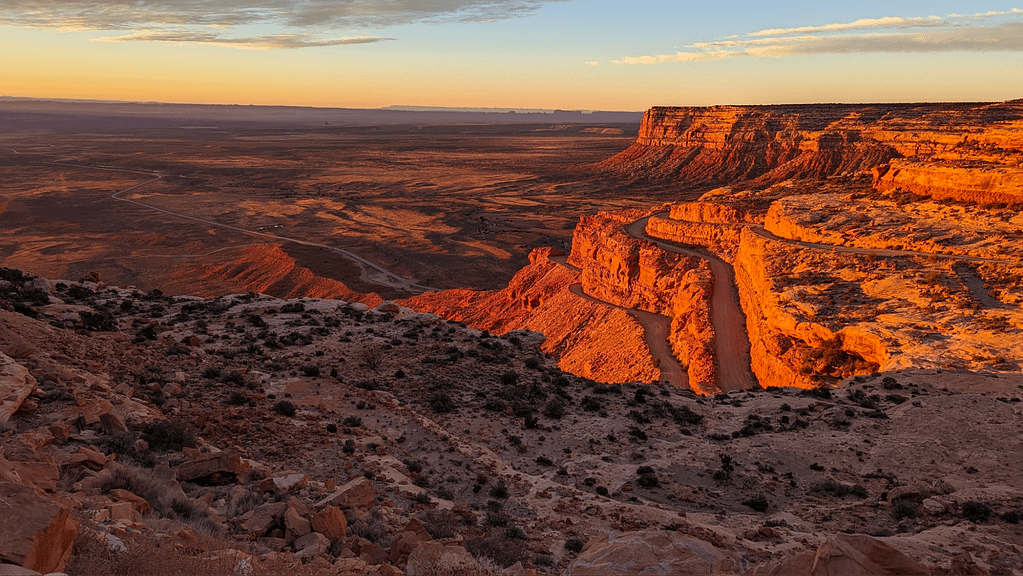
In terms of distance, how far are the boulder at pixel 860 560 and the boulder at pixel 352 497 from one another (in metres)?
6.14

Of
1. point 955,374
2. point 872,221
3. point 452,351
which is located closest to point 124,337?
point 452,351

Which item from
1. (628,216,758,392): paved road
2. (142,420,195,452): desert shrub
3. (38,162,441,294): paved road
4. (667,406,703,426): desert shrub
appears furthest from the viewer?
(38,162,441,294): paved road

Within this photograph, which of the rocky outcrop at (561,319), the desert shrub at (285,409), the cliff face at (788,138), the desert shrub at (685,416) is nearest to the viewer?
the desert shrub at (285,409)

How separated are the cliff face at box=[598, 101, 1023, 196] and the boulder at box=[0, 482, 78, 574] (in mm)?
77395

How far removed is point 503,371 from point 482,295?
33471mm

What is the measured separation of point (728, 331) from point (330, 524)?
2996 centimetres

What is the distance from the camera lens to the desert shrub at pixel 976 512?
11.5 meters

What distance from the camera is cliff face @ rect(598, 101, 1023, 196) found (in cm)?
8775

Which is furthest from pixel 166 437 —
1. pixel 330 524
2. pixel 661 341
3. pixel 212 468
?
pixel 661 341

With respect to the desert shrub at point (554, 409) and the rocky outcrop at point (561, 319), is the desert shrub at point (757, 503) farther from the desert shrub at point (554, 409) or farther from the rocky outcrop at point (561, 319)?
the rocky outcrop at point (561, 319)

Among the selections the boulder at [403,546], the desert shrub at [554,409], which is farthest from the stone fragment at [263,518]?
the desert shrub at [554,409]

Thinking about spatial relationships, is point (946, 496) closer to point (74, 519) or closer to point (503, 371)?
point (503, 371)

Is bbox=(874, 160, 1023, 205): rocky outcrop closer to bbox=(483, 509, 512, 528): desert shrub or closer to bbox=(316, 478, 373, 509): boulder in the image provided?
bbox=(483, 509, 512, 528): desert shrub

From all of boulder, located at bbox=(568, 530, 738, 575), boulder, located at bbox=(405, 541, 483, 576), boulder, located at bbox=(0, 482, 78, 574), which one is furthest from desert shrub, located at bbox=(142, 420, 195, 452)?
boulder, located at bbox=(568, 530, 738, 575)
